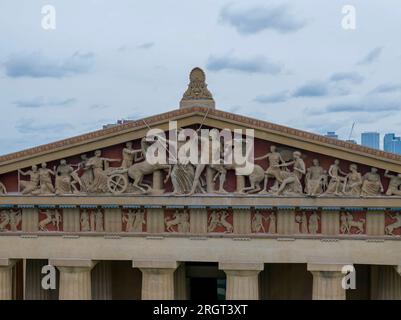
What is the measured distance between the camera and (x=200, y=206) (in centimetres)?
2119

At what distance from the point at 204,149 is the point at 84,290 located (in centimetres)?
644

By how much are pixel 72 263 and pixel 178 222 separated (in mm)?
3916

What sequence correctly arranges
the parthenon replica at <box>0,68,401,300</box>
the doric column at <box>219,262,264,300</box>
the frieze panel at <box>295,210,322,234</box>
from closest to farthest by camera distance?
the parthenon replica at <box>0,68,401,300</box>
the frieze panel at <box>295,210,322,234</box>
the doric column at <box>219,262,264,300</box>

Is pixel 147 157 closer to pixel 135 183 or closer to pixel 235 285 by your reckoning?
pixel 135 183

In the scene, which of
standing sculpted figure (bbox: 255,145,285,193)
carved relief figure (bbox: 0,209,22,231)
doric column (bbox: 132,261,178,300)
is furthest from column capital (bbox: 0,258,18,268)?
standing sculpted figure (bbox: 255,145,285,193)

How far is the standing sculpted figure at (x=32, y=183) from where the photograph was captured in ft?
71.7

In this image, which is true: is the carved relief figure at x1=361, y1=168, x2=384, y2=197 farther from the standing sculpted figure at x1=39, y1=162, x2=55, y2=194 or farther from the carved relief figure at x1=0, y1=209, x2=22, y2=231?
the carved relief figure at x1=0, y1=209, x2=22, y2=231

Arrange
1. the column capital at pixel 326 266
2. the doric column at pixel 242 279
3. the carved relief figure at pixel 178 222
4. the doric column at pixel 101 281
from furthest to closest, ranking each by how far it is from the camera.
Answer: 1. the doric column at pixel 101 281
2. the carved relief figure at pixel 178 222
3. the doric column at pixel 242 279
4. the column capital at pixel 326 266

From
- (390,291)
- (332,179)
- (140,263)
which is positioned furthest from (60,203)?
(390,291)

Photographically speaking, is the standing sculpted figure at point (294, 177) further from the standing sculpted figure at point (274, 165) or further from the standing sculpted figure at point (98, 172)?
the standing sculpted figure at point (98, 172)

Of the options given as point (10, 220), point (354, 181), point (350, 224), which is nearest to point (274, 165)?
point (354, 181)

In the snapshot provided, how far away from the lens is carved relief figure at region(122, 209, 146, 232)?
21719 millimetres

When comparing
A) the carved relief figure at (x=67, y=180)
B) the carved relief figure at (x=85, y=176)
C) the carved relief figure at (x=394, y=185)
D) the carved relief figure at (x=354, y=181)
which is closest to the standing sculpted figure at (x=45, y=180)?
the carved relief figure at (x=67, y=180)

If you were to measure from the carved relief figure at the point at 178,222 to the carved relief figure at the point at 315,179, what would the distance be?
4124mm
